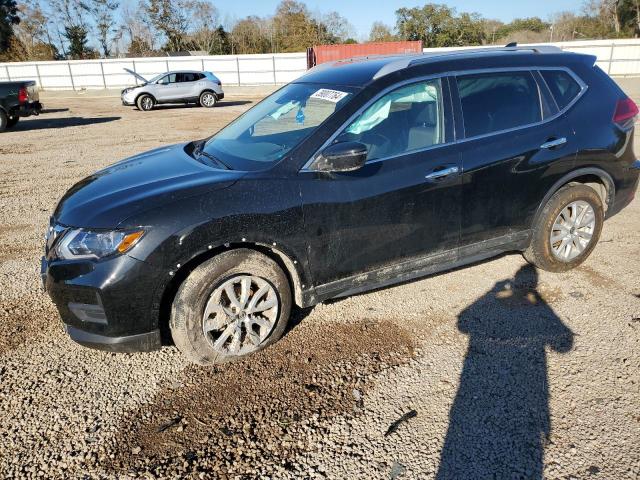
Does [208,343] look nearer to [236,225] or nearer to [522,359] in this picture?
[236,225]

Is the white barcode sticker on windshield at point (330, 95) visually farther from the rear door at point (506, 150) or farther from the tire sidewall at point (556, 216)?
the tire sidewall at point (556, 216)

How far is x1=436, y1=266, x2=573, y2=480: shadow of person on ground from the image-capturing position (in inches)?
90.2

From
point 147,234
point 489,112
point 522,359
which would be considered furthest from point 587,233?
point 147,234

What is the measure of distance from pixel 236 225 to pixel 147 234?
0.51 meters

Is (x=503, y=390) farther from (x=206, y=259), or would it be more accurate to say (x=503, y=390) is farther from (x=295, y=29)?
(x=295, y=29)

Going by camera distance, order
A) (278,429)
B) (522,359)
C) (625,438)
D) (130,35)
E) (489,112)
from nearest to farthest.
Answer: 1. (625,438)
2. (278,429)
3. (522,359)
4. (489,112)
5. (130,35)

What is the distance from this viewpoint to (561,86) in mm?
3945

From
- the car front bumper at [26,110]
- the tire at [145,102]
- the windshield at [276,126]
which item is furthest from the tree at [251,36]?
the windshield at [276,126]

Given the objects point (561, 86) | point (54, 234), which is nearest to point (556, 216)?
point (561, 86)

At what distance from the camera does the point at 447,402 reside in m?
2.70

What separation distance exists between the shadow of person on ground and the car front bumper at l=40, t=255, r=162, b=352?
181 centimetres

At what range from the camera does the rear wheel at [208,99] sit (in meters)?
21.6

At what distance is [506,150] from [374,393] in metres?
2.08

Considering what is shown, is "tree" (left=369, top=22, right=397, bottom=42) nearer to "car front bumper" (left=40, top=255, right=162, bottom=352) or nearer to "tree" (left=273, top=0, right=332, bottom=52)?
"tree" (left=273, top=0, right=332, bottom=52)
